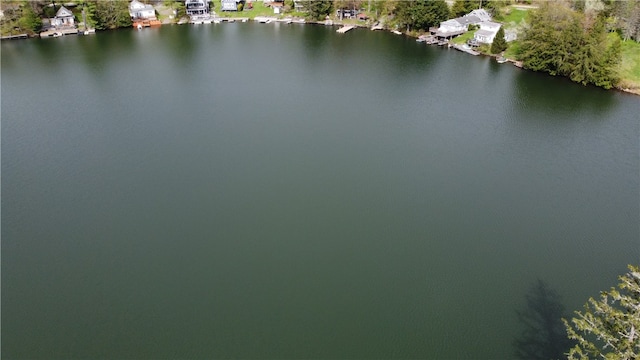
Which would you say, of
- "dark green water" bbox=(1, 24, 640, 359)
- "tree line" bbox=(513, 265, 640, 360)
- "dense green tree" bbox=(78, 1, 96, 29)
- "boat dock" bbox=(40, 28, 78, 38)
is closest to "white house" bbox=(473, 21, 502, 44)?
"dark green water" bbox=(1, 24, 640, 359)

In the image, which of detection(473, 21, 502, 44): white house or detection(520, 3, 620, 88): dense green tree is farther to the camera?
detection(473, 21, 502, 44): white house

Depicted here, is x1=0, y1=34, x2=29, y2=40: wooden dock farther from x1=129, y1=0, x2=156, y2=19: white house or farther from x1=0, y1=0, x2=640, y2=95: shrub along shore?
x1=129, y1=0, x2=156, y2=19: white house

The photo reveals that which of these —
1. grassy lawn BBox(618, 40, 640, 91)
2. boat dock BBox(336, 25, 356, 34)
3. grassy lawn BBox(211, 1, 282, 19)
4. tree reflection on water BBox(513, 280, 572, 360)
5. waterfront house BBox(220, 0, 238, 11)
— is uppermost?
waterfront house BBox(220, 0, 238, 11)

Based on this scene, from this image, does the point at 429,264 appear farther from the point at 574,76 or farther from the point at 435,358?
the point at 574,76

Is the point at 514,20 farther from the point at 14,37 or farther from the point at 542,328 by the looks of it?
the point at 14,37

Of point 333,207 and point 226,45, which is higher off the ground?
point 226,45

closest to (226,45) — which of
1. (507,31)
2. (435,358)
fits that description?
(507,31)

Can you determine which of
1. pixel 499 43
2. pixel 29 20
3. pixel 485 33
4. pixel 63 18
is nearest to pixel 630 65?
pixel 499 43
